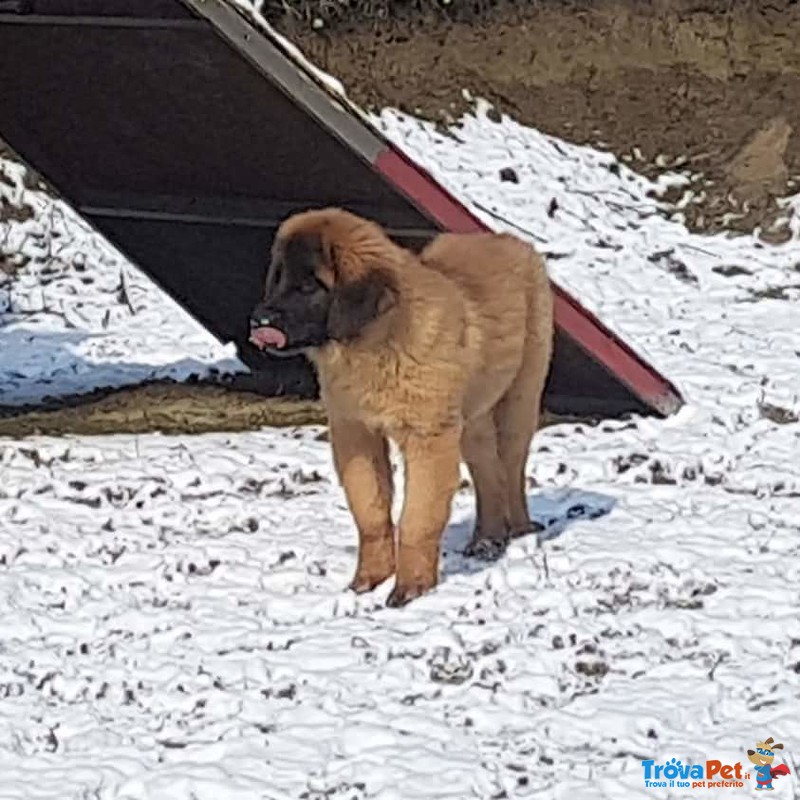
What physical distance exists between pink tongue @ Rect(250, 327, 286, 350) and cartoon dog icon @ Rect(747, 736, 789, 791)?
7.06ft

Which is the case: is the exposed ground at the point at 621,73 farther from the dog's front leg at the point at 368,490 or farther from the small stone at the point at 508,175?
Answer: the dog's front leg at the point at 368,490

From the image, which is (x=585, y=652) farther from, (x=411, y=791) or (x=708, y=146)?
(x=708, y=146)

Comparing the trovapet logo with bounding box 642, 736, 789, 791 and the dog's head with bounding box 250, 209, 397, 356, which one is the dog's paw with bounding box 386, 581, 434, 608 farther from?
the trovapet logo with bounding box 642, 736, 789, 791

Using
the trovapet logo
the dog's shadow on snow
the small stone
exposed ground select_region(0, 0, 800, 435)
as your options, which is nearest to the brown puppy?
the dog's shadow on snow

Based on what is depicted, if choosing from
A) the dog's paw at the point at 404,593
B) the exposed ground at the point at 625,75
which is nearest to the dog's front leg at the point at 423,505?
the dog's paw at the point at 404,593

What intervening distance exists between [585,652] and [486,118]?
12.0 metres

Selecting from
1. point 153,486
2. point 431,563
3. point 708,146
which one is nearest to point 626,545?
point 431,563

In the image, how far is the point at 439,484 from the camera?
22.2ft

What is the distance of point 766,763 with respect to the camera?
5348 millimetres

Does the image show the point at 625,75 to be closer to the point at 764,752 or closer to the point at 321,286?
the point at 321,286

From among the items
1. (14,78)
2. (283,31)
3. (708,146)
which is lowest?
(14,78)

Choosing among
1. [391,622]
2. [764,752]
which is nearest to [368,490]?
[391,622]

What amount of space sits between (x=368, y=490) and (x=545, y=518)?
56.6 inches

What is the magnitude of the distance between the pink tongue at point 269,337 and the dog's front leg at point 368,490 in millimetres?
516
